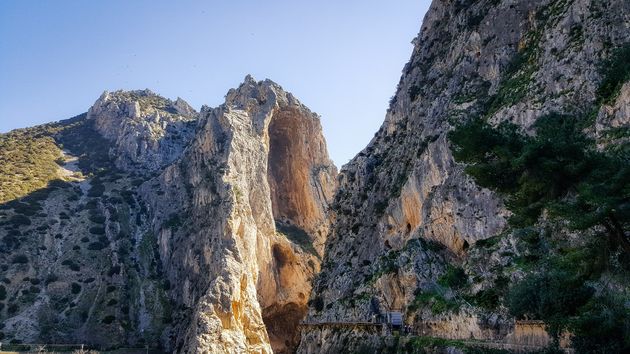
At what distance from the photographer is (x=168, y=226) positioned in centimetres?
8444

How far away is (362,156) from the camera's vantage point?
69.1 m

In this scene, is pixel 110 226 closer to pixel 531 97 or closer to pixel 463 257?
pixel 463 257

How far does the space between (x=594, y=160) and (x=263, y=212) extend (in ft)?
240

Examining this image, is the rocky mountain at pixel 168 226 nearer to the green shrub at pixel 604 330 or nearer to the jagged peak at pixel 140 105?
the jagged peak at pixel 140 105

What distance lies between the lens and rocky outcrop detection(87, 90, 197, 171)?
10906cm

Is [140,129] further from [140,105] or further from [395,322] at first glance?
[395,322]

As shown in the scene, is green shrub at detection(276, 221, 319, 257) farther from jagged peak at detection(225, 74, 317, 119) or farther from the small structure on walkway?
the small structure on walkway

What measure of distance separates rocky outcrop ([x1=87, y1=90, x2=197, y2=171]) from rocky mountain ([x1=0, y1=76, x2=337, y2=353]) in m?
0.35

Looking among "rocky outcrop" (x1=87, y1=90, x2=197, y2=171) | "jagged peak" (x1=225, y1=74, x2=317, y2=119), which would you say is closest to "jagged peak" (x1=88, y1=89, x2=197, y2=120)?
"rocky outcrop" (x1=87, y1=90, x2=197, y2=171)

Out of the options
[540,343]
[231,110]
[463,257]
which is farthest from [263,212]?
[540,343]

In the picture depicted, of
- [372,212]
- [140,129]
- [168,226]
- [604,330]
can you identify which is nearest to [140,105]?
[140,129]

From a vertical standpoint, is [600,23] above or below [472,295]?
above

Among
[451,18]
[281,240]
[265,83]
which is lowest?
[281,240]

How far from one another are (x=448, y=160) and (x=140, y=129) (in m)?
83.0
